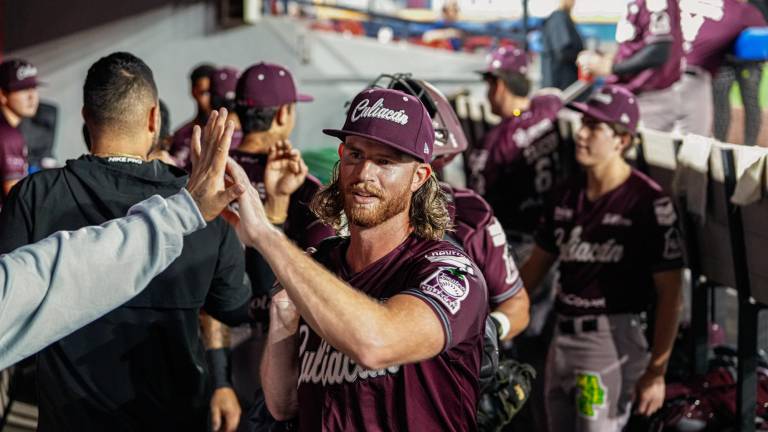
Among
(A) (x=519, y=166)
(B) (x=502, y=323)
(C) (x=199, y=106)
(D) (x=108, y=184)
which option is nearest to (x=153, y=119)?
(D) (x=108, y=184)

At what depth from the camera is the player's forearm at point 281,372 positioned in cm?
282

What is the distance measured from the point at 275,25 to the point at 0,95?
7.01 m

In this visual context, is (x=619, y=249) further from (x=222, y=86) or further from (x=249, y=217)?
(x=222, y=86)

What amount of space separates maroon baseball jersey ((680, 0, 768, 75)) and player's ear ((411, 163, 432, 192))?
4477 millimetres

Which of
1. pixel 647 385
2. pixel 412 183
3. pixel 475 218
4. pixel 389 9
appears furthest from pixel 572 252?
pixel 389 9

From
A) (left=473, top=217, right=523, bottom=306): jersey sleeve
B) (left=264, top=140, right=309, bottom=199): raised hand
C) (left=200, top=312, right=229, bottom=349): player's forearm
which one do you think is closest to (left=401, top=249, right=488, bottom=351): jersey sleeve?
(left=473, top=217, right=523, bottom=306): jersey sleeve

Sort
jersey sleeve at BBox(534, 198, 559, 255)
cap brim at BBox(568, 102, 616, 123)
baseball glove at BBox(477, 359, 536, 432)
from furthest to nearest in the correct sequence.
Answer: jersey sleeve at BBox(534, 198, 559, 255) → cap brim at BBox(568, 102, 616, 123) → baseball glove at BBox(477, 359, 536, 432)

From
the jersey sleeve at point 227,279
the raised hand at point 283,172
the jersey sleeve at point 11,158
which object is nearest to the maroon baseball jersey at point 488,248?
the raised hand at point 283,172

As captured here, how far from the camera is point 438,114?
3.93 metres

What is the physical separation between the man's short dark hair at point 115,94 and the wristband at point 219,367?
1.18m

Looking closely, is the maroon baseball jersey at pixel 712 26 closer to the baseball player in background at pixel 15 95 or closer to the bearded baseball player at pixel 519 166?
the bearded baseball player at pixel 519 166

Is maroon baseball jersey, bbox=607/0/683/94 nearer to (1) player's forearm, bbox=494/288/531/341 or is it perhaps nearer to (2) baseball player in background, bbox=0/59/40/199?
(1) player's forearm, bbox=494/288/531/341

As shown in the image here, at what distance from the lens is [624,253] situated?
4.77 metres

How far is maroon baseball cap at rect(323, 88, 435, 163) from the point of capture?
2.54 m
